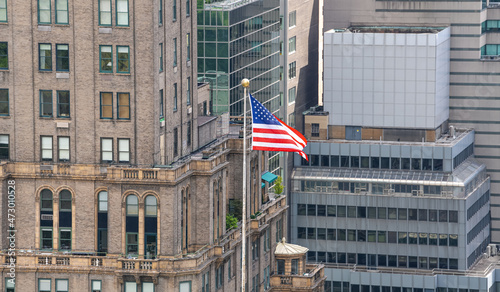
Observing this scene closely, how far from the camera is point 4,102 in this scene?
168 meters

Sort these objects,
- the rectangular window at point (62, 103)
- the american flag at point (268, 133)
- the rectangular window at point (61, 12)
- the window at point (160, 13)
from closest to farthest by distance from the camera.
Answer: the american flag at point (268, 133), the rectangular window at point (61, 12), the window at point (160, 13), the rectangular window at point (62, 103)

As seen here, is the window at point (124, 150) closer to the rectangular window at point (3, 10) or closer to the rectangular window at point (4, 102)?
the rectangular window at point (4, 102)

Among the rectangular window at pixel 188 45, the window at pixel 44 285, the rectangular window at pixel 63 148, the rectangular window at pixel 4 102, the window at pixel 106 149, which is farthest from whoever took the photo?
the rectangular window at pixel 188 45

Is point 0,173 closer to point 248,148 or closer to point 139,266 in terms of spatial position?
point 139,266

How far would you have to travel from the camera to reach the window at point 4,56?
16675 centimetres

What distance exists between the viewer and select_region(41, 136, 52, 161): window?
A: 551ft

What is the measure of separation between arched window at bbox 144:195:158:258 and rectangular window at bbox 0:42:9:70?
17952mm

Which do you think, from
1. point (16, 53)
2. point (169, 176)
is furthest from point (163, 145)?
point (16, 53)

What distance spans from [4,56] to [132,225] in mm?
19424

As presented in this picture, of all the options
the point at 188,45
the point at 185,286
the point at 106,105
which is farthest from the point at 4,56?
the point at 185,286

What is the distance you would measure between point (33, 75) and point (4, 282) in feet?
62.6

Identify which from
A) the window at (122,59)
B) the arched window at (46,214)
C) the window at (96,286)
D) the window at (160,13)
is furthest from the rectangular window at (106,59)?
the window at (96,286)

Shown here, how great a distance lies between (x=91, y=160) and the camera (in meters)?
167

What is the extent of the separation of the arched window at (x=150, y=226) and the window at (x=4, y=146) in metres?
14.3
